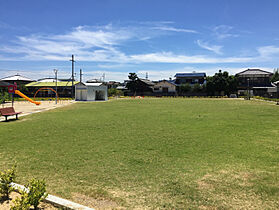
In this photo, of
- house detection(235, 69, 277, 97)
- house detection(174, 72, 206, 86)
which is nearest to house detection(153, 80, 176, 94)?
house detection(174, 72, 206, 86)

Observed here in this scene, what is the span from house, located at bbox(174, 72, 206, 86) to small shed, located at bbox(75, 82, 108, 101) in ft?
105

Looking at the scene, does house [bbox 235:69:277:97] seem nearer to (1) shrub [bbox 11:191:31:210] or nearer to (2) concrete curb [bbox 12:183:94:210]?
(2) concrete curb [bbox 12:183:94:210]

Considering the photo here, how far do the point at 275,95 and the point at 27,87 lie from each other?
5995 cm

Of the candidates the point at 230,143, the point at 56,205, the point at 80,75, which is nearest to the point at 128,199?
the point at 56,205

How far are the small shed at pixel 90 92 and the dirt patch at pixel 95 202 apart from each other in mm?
40384

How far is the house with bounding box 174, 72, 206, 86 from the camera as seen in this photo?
227 feet

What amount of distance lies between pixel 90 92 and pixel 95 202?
134 ft

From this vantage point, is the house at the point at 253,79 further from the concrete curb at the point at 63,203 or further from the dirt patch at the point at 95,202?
the concrete curb at the point at 63,203

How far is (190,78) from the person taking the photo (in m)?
70.3

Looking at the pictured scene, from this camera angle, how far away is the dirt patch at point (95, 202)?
12.0 ft

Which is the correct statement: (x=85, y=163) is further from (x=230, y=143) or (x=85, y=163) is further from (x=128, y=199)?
A: (x=230, y=143)

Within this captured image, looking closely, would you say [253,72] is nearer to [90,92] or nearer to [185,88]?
[185,88]

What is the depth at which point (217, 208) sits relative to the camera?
11.8 feet

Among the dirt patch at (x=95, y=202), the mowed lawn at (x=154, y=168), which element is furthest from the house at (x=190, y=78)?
the dirt patch at (x=95, y=202)
